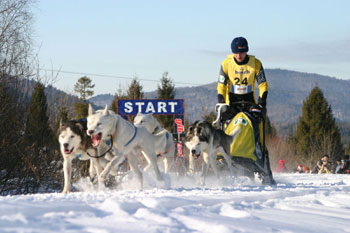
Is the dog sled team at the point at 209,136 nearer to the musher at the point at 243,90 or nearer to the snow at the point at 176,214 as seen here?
the musher at the point at 243,90

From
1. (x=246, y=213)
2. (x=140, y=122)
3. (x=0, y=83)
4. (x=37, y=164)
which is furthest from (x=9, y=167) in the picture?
(x=246, y=213)

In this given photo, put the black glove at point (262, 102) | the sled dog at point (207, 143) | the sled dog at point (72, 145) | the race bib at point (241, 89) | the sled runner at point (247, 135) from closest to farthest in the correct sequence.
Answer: the sled dog at point (72, 145) → the sled dog at point (207, 143) → the sled runner at point (247, 135) → the black glove at point (262, 102) → the race bib at point (241, 89)

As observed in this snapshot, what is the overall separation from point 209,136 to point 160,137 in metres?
0.67

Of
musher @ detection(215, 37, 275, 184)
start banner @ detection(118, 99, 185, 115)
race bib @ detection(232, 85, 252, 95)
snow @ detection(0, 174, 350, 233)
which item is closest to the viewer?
snow @ detection(0, 174, 350, 233)

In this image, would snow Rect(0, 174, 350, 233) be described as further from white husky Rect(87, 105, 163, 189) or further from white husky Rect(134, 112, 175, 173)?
white husky Rect(134, 112, 175, 173)

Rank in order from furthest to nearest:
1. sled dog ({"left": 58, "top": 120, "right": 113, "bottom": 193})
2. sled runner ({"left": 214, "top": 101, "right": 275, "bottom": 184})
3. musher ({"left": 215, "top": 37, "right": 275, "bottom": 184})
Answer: musher ({"left": 215, "top": 37, "right": 275, "bottom": 184}) → sled runner ({"left": 214, "top": 101, "right": 275, "bottom": 184}) → sled dog ({"left": 58, "top": 120, "right": 113, "bottom": 193})

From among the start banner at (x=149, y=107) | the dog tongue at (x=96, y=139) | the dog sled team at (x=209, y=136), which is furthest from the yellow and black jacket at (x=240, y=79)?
the start banner at (x=149, y=107)

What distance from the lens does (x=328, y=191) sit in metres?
7.01

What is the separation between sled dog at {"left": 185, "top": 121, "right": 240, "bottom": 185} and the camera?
7.85 meters

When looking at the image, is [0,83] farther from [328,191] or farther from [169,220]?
[169,220]

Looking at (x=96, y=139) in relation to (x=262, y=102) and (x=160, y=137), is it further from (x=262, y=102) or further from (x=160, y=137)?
(x=262, y=102)

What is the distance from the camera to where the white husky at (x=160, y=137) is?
789 cm

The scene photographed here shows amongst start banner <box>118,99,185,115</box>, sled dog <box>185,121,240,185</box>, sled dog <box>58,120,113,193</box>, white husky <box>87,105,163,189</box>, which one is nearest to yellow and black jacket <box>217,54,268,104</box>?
sled dog <box>185,121,240,185</box>

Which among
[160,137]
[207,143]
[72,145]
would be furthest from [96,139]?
[207,143]
